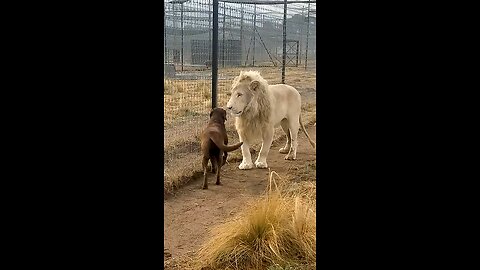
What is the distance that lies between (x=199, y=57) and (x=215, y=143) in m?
1.32

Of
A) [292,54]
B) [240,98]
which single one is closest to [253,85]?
[240,98]

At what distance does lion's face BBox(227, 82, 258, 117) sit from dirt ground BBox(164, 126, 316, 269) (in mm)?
539

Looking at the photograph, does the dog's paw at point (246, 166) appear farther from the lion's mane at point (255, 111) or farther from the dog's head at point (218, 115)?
the dog's head at point (218, 115)

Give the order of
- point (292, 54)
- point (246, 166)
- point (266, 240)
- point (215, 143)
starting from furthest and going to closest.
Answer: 1. point (292, 54)
2. point (246, 166)
3. point (215, 143)
4. point (266, 240)

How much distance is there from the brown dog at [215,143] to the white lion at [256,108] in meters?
0.32

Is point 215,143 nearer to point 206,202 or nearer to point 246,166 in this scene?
point 206,202

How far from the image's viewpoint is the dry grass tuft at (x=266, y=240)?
7.10 ft

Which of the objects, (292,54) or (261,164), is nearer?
(261,164)

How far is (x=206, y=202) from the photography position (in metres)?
3.45

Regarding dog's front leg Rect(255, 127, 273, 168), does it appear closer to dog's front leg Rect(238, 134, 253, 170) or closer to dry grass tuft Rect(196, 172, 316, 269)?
dog's front leg Rect(238, 134, 253, 170)

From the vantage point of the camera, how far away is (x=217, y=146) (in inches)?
145
